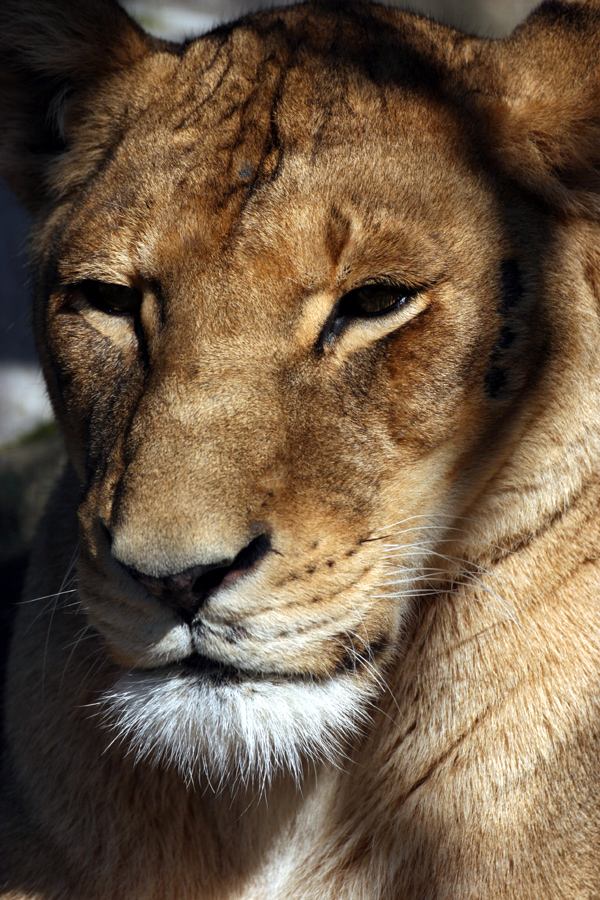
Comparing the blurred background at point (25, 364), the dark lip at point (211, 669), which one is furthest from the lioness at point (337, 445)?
the blurred background at point (25, 364)

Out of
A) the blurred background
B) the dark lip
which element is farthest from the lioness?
the blurred background

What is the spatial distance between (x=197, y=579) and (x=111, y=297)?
65 centimetres

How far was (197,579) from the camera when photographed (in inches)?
55.1

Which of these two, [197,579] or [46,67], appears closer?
[197,579]

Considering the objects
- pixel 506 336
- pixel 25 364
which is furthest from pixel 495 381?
pixel 25 364

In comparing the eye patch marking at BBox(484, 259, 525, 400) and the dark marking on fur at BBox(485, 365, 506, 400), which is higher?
the eye patch marking at BBox(484, 259, 525, 400)

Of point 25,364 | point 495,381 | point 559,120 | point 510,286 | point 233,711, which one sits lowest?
point 25,364

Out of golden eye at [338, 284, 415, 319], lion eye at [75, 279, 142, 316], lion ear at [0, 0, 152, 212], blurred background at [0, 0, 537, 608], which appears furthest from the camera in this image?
blurred background at [0, 0, 537, 608]

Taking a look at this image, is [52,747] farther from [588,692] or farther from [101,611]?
[588,692]

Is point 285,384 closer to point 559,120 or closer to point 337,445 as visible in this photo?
point 337,445

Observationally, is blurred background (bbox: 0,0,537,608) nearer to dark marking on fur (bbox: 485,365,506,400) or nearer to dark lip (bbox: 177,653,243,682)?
dark lip (bbox: 177,653,243,682)

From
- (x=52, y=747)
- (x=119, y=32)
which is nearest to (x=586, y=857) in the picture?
(x=52, y=747)

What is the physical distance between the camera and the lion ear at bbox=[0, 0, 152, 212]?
2014mm

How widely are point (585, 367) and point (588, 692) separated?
58cm
